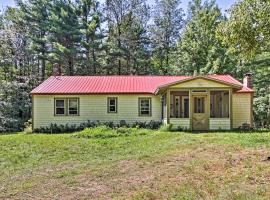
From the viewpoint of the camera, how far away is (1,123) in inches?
1017

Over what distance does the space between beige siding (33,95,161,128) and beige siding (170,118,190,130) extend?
2.10m

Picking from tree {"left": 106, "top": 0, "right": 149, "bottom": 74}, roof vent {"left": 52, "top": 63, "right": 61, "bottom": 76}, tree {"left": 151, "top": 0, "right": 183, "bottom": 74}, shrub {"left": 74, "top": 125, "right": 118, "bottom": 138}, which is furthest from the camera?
tree {"left": 151, "top": 0, "right": 183, "bottom": 74}

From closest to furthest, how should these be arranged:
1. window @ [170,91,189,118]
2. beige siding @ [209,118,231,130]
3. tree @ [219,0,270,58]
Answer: tree @ [219,0,270,58] → beige siding @ [209,118,231,130] → window @ [170,91,189,118]

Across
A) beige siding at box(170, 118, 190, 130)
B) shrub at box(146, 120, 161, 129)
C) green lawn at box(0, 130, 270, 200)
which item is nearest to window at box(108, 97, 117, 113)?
shrub at box(146, 120, 161, 129)

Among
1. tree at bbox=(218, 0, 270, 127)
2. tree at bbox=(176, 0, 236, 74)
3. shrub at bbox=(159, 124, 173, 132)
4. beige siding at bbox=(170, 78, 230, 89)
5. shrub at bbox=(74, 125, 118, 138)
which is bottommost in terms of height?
shrub at bbox=(74, 125, 118, 138)

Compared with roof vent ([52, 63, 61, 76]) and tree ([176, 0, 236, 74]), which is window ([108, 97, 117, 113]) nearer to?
roof vent ([52, 63, 61, 76])

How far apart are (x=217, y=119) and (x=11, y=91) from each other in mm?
16430

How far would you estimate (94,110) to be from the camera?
22.9 m

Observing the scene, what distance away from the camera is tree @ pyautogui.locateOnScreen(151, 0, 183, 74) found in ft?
133

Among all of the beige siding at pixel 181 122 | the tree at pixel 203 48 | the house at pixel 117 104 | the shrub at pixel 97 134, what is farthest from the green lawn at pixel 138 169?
the tree at pixel 203 48

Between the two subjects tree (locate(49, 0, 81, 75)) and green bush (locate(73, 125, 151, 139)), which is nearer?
green bush (locate(73, 125, 151, 139))

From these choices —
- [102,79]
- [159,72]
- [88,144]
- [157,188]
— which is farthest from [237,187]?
[159,72]

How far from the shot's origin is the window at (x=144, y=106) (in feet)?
74.8

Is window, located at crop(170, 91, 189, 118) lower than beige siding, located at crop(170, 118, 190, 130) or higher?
higher
